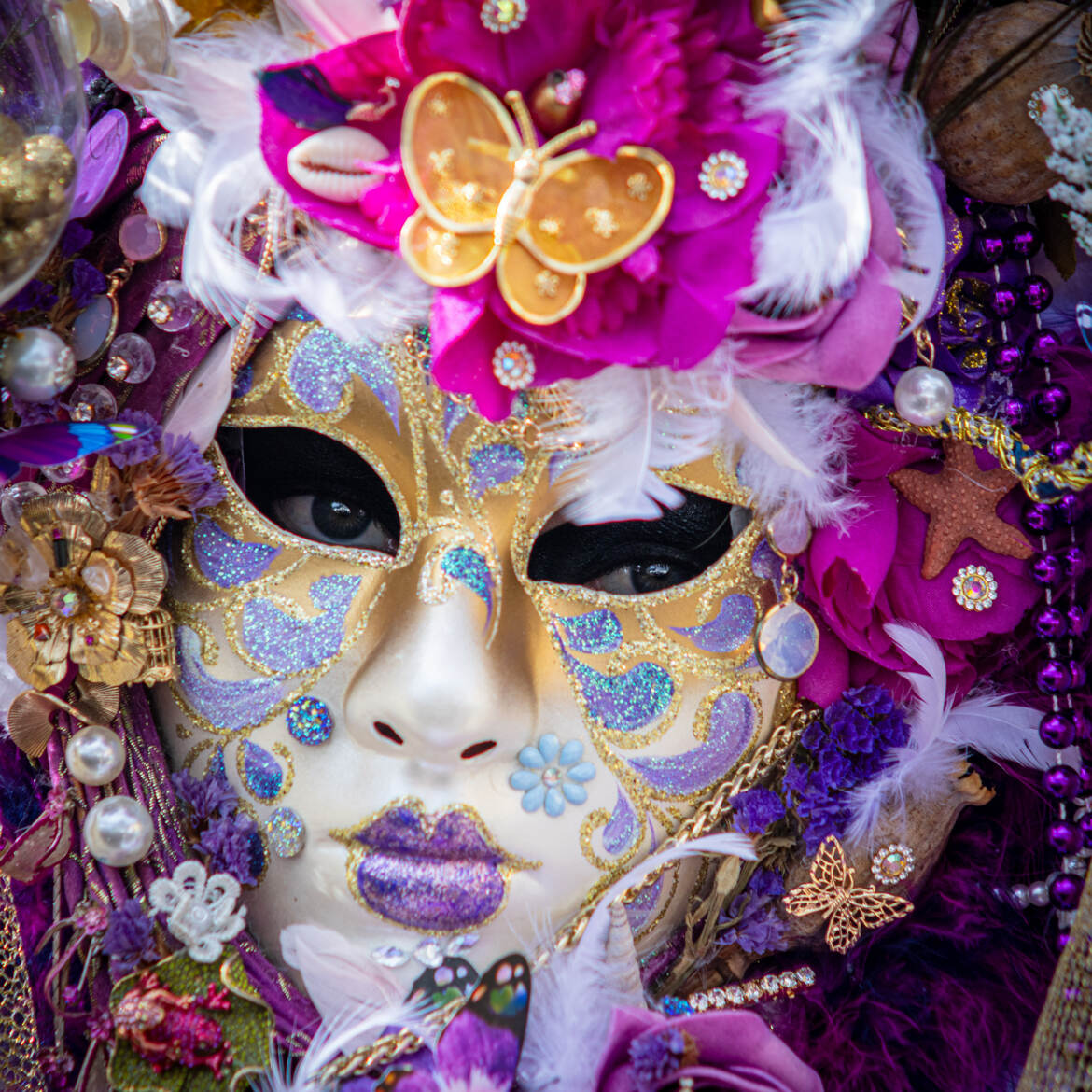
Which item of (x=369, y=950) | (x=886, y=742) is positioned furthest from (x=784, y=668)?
(x=369, y=950)

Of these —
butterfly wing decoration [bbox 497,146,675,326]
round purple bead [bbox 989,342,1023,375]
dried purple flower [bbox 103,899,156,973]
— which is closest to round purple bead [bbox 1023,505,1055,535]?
round purple bead [bbox 989,342,1023,375]

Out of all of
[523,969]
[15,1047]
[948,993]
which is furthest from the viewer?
[948,993]

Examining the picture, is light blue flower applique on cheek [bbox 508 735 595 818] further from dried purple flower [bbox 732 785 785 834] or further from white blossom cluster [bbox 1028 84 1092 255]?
white blossom cluster [bbox 1028 84 1092 255]

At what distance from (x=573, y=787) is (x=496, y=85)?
703mm

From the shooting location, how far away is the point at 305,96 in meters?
1.03

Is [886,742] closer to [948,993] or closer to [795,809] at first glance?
[795,809]

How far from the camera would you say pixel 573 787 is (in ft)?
4.17

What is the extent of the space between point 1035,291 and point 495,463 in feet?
2.01

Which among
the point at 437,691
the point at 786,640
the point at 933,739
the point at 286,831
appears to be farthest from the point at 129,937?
the point at 933,739

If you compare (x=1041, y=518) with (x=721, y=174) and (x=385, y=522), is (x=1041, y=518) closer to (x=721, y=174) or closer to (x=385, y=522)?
(x=721, y=174)

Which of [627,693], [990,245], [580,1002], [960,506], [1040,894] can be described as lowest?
[1040,894]

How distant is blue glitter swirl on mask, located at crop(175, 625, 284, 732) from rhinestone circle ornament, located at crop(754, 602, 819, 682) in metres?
0.52

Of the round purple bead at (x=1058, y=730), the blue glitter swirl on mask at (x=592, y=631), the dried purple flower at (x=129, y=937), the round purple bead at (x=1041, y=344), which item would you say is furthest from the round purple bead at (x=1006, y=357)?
the dried purple flower at (x=129, y=937)

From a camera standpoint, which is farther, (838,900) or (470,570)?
(838,900)
